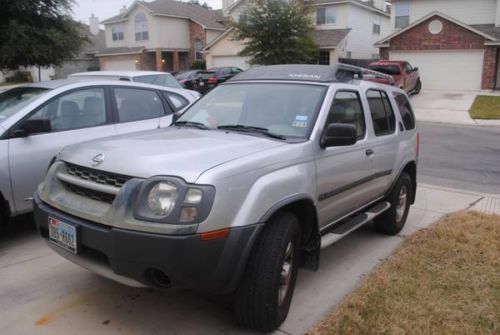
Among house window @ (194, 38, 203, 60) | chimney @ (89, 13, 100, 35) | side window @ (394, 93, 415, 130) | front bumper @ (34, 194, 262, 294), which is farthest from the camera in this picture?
chimney @ (89, 13, 100, 35)

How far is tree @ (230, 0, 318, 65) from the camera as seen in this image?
26.5 m

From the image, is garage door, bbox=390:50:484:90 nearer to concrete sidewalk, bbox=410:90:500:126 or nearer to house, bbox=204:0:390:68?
concrete sidewalk, bbox=410:90:500:126

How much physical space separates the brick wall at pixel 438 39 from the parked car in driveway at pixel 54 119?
77.1ft

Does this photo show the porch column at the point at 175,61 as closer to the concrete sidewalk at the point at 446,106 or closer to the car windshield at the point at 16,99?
the concrete sidewalk at the point at 446,106

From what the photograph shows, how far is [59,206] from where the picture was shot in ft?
10.6

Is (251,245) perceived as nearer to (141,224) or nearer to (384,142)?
(141,224)

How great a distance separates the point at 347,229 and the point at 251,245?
1.62 meters

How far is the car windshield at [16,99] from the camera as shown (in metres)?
5.05

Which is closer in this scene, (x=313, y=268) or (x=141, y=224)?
(x=141, y=224)

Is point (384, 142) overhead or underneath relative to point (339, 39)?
underneath

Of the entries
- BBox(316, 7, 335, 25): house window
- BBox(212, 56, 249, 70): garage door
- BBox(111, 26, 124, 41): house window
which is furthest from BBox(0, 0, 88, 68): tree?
BBox(111, 26, 124, 41): house window

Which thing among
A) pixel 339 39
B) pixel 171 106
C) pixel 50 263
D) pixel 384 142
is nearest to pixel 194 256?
pixel 50 263

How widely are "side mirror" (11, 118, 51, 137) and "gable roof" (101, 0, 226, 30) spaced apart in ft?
123

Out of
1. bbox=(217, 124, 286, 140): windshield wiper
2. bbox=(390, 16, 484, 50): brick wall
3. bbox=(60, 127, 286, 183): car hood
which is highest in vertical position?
bbox=(390, 16, 484, 50): brick wall
